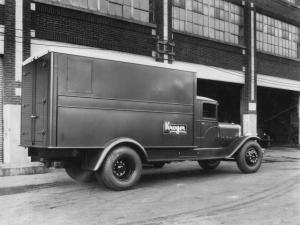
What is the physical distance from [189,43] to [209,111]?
285 inches

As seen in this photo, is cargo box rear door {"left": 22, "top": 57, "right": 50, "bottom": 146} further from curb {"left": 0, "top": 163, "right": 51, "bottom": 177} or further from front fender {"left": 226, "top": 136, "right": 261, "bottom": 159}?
front fender {"left": 226, "top": 136, "right": 261, "bottom": 159}

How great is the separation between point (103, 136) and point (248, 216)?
135 inches

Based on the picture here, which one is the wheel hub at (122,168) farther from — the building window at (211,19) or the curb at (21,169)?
the building window at (211,19)

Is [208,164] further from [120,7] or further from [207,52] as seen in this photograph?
[207,52]

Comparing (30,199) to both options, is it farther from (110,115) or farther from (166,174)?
(166,174)

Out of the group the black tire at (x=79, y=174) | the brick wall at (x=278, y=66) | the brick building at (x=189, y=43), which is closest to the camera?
the black tire at (x=79, y=174)

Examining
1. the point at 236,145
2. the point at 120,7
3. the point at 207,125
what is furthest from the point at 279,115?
the point at 207,125

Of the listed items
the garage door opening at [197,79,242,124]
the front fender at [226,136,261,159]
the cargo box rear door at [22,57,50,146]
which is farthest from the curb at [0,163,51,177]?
the garage door opening at [197,79,242,124]

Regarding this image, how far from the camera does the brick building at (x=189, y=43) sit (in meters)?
11.7

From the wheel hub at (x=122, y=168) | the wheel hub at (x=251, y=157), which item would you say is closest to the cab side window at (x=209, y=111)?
the wheel hub at (x=251, y=157)

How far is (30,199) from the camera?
729 cm

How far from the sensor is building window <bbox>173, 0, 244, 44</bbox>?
17.0m

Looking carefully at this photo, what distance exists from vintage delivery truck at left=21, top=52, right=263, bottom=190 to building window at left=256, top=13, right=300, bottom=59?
12959 millimetres

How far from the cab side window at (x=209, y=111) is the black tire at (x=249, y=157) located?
1.25m
